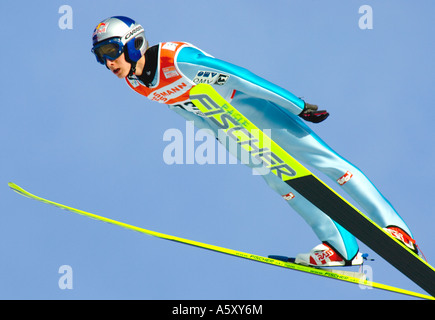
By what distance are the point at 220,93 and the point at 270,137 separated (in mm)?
686

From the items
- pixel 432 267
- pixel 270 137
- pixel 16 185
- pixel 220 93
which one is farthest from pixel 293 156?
pixel 16 185

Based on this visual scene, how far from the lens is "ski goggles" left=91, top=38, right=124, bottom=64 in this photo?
8094 mm

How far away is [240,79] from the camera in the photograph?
8.30 m

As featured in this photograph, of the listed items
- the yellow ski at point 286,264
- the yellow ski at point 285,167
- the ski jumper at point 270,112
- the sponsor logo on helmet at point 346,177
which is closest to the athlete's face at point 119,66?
the ski jumper at point 270,112

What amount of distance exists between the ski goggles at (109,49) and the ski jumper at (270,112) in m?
0.32

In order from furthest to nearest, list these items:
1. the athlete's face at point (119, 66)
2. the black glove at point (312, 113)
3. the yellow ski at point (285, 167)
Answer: the black glove at point (312, 113) < the athlete's face at point (119, 66) < the yellow ski at point (285, 167)

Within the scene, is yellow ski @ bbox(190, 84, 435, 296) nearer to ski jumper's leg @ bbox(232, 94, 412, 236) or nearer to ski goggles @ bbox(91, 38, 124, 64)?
ski jumper's leg @ bbox(232, 94, 412, 236)

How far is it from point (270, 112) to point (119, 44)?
1.64 metres

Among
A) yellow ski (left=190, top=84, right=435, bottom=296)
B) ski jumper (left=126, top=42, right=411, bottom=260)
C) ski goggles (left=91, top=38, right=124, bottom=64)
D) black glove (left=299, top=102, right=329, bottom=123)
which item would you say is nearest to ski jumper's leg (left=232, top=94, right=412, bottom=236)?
ski jumper (left=126, top=42, right=411, bottom=260)

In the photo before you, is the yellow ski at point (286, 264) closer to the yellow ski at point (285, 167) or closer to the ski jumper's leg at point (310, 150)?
the ski jumper's leg at point (310, 150)

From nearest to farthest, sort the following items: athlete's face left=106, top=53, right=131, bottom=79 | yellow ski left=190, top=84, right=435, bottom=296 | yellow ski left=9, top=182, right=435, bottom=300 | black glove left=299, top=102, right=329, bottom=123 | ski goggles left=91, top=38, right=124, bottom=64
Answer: yellow ski left=190, top=84, right=435, bottom=296
ski goggles left=91, top=38, right=124, bottom=64
athlete's face left=106, top=53, right=131, bottom=79
black glove left=299, top=102, right=329, bottom=123
yellow ski left=9, top=182, right=435, bottom=300

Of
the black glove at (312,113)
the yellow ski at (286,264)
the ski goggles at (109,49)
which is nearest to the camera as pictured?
the ski goggles at (109,49)

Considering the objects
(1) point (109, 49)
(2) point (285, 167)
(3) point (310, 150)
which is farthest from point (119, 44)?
(3) point (310, 150)

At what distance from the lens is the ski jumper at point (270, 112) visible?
824 centimetres
